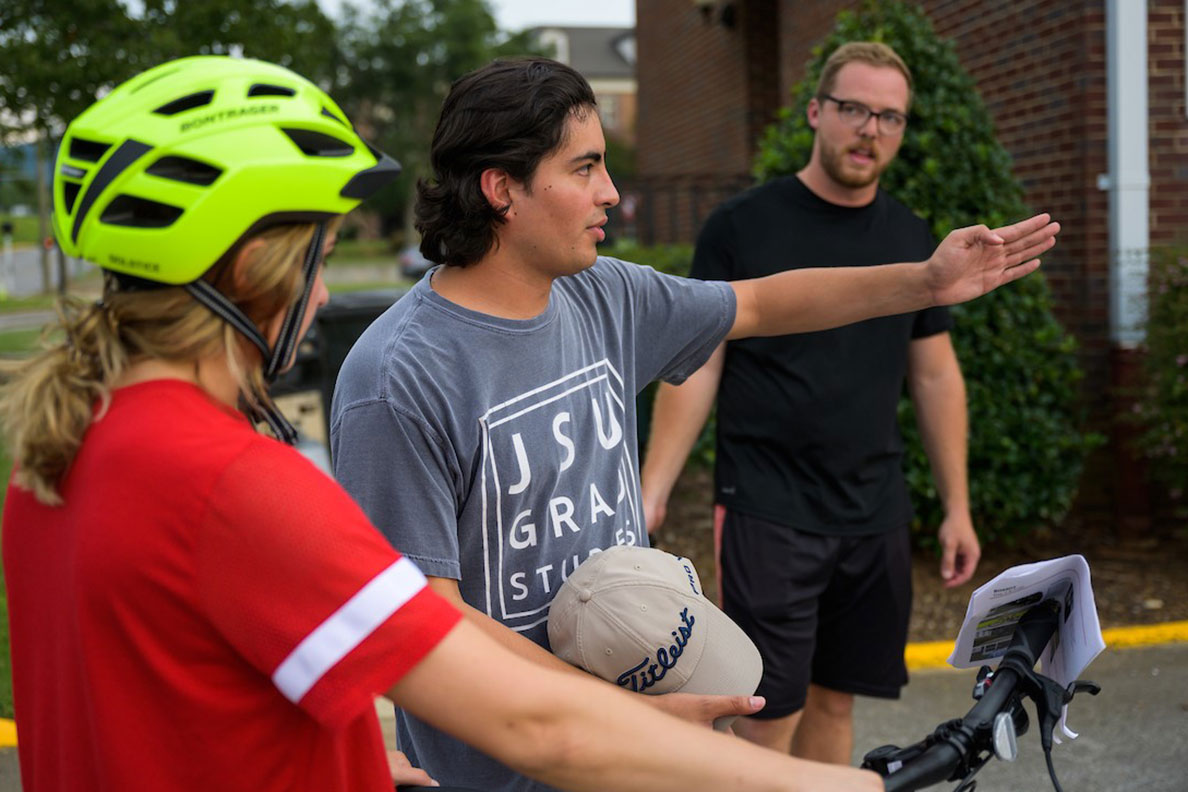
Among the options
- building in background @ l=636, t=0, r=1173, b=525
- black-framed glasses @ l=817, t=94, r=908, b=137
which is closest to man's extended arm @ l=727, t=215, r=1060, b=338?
black-framed glasses @ l=817, t=94, r=908, b=137

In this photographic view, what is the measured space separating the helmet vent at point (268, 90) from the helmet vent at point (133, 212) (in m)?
0.18

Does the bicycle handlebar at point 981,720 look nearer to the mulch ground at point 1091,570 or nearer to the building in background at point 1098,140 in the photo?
the mulch ground at point 1091,570

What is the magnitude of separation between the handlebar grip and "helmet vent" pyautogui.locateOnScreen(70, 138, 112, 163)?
1.21 meters

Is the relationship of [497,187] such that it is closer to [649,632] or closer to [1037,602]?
[649,632]

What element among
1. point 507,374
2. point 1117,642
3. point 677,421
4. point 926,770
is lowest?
point 1117,642

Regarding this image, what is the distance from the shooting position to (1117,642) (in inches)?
223

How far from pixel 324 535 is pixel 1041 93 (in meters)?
7.06

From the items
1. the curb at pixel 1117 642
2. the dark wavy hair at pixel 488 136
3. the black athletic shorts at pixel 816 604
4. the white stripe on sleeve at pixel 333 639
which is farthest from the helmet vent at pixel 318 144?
the curb at pixel 1117 642

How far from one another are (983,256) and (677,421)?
150 centimetres

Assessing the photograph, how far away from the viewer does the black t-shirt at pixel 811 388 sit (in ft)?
12.2

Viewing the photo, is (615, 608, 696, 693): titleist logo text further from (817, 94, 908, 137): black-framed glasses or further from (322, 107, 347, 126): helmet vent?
(817, 94, 908, 137): black-framed glasses

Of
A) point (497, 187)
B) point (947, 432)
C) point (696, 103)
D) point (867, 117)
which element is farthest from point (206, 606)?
point (696, 103)

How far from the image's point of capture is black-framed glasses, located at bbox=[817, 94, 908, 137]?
378 centimetres

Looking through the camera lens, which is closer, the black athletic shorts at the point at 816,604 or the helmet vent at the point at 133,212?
the helmet vent at the point at 133,212
